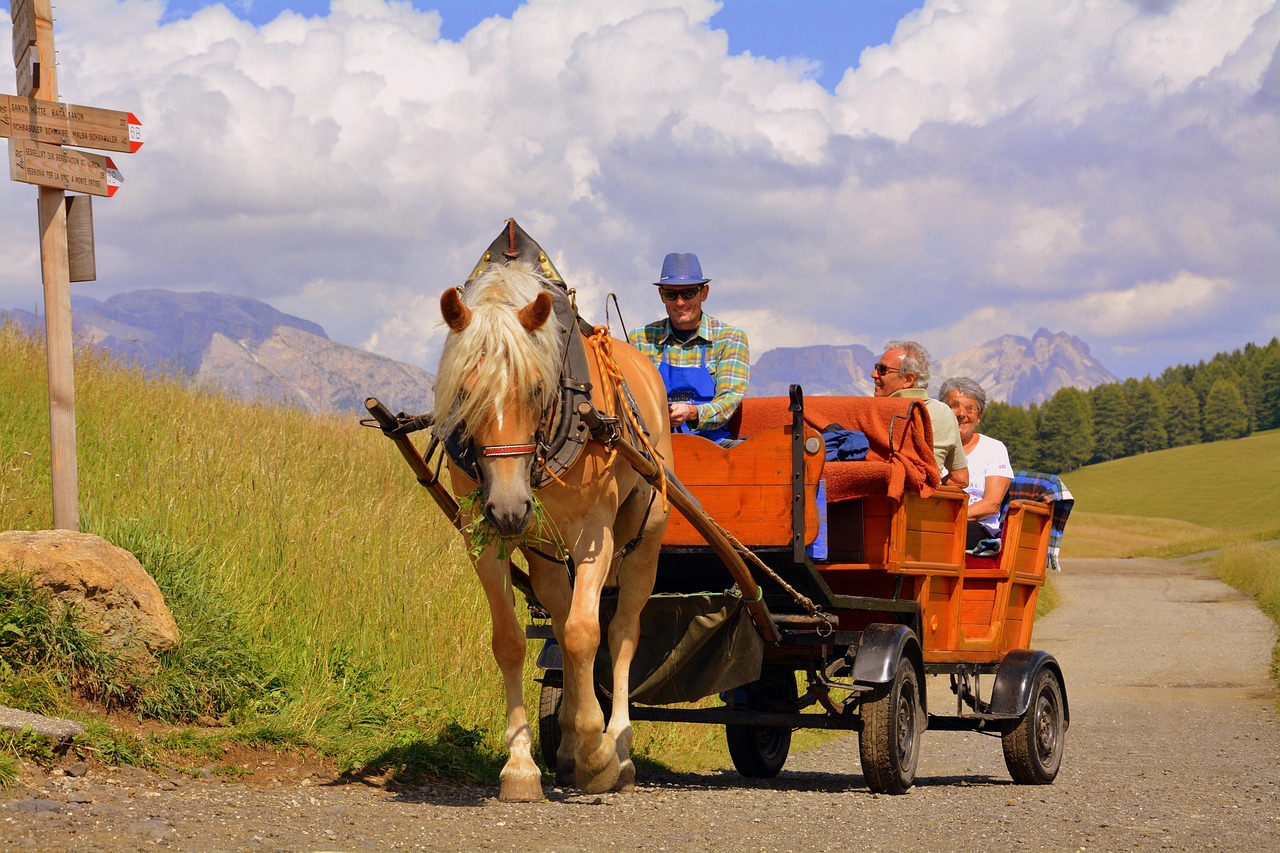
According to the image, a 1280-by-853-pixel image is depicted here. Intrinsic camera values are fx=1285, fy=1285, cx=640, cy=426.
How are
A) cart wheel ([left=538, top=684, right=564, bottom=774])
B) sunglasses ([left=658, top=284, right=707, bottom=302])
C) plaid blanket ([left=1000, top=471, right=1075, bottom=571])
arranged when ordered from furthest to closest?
plaid blanket ([left=1000, top=471, right=1075, bottom=571])
sunglasses ([left=658, top=284, right=707, bottom=302])
cart wheel ([left=538, top=684, right=564, bottom=774])

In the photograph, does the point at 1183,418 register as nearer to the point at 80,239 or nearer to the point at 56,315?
the point at 80,239

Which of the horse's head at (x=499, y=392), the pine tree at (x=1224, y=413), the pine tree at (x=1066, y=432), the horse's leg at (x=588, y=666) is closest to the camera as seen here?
the horse's head at (x=499, y=392)

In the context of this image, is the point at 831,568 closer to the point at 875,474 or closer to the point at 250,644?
the point at 875,474

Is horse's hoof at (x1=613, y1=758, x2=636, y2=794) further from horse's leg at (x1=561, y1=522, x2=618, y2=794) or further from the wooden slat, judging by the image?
the wooden slat

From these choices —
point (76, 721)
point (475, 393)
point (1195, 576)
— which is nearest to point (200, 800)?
point (76, 721)

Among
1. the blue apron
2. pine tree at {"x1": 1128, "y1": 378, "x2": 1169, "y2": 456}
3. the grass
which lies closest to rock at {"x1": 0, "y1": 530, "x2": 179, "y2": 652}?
the blue apron

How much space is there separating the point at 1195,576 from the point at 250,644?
30056 mm

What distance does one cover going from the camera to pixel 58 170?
636cm

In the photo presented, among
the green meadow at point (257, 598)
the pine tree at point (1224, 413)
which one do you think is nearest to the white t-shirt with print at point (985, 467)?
the green meadow at point (257, 598)

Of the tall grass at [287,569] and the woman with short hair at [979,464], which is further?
the woman with short hair at [979,464]

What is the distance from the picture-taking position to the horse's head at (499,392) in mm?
4543

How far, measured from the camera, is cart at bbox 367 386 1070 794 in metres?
6.04

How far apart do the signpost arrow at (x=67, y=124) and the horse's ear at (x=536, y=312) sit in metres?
2.97

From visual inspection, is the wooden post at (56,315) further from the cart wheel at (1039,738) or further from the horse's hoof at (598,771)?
the cart wheel at (1039,738)
